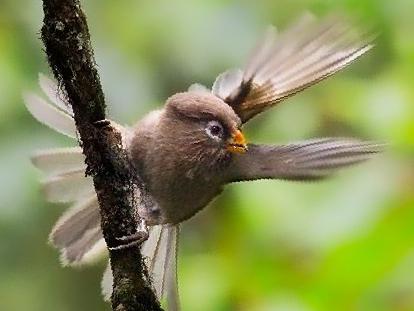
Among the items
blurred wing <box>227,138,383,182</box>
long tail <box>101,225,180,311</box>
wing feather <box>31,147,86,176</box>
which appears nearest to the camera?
blurred wing <box>227,138,383,182</box>

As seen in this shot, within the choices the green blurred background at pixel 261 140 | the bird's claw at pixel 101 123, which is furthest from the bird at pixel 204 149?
the bird's claw at pixel 101 123

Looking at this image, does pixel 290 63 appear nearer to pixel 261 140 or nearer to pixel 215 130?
pixel 215 130

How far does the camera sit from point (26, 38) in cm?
309

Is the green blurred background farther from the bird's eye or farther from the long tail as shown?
the bird's eye

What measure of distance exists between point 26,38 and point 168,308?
3.13ft

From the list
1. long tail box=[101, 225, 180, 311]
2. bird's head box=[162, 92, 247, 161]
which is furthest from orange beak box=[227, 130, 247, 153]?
long tail box=[101, 225, 180, 311]

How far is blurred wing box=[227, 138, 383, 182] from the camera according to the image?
224 cm

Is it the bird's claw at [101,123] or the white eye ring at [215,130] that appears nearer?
the bird's claw at [101,123]

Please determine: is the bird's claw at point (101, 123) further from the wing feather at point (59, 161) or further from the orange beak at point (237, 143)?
the wing feather at point (59, 161)

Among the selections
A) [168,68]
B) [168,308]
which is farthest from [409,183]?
[168,68]

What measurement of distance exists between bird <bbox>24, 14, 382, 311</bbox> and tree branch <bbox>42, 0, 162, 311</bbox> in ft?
0.92

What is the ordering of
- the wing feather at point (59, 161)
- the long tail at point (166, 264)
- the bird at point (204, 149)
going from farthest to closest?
the wing feather at point (59, 161) → the long tail at point (166, 264) → the bird at point (204, 149)

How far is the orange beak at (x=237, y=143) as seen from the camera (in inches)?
94.3

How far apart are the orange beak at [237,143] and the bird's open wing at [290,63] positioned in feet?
0.35
